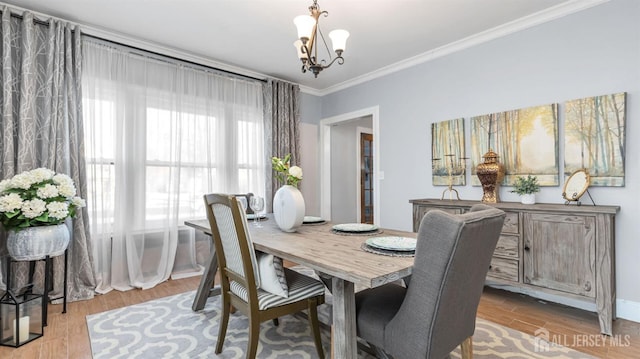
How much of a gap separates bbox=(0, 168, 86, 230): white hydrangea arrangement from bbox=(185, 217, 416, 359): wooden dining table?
1.62m

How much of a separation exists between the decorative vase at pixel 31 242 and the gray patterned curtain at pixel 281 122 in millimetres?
2252

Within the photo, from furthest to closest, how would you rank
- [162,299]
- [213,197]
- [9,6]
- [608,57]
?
[162,299] < [9,6] < [608,57] < [213,197]

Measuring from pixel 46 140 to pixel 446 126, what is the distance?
12.1ft

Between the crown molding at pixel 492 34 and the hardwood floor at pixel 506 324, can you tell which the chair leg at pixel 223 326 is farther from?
the crown molding at pixel 492 34

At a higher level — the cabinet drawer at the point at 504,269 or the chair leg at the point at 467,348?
the cabinet drawer at the point at 504,269

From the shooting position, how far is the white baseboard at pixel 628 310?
7.27 ft

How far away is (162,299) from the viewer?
2.75 meters

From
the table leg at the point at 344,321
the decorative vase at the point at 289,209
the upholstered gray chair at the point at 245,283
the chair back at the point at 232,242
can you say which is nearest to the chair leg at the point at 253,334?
the upholstered gray chair at the point at 245,283

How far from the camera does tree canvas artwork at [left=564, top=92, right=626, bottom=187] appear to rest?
7.39 ft

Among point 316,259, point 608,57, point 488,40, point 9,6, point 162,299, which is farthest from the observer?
point 488,40

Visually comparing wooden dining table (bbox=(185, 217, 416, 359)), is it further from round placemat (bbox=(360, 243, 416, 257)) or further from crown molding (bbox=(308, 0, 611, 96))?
crown molding (bbox=(308, 0, 611, 96))

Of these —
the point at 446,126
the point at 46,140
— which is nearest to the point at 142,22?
the point at 46,140

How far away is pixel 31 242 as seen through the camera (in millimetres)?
2184

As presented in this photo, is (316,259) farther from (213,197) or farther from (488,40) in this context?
(488,40)
